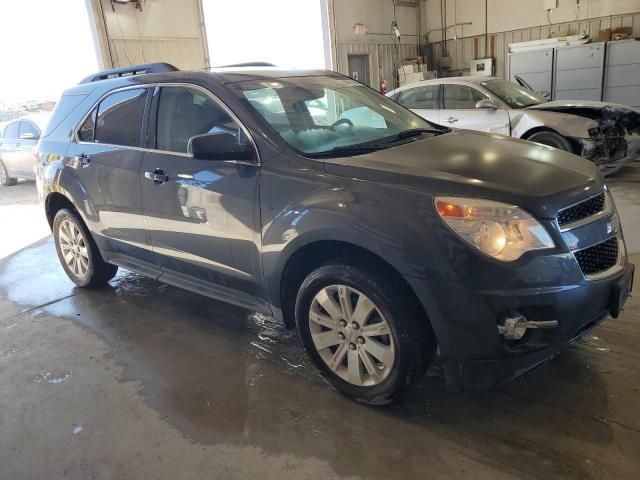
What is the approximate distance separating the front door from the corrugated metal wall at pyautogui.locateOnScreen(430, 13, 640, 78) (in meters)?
11.8

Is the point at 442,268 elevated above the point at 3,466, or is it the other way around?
the point at 442,268

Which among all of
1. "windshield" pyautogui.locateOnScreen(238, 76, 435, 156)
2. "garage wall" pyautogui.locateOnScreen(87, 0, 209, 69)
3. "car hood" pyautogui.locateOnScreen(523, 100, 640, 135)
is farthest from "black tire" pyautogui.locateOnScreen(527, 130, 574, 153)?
"garage wall" pyautogui.locateOnScreen(87, 0, 209, 69)

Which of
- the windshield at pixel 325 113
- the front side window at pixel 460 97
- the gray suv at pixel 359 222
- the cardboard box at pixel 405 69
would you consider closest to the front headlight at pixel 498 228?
the gray suv at pixel 359 222

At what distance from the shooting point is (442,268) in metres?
1.99

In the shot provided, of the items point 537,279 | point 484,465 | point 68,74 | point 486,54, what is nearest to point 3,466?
point 484,465

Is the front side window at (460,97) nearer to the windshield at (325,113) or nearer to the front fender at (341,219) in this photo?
the windshield at (325,113)

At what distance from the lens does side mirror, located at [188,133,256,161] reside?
8.26 feet

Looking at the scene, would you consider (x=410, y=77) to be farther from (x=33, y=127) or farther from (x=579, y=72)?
(x=33, y=127)

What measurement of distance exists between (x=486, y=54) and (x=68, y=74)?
10029 mm

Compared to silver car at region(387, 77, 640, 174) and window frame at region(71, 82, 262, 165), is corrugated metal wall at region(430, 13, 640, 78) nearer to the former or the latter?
silver car at region(387, 77, 640, 174)

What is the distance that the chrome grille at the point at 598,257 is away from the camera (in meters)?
2.08

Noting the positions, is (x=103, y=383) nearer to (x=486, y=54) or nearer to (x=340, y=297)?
(x=340, y=297)

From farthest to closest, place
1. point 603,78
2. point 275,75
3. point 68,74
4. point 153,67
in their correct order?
1. point 603,78
2. point 68,74
3. point 153,67
4. point 275,75

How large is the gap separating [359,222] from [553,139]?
17.6 feet
